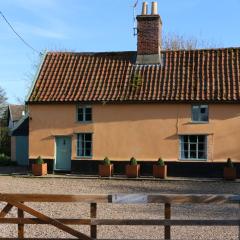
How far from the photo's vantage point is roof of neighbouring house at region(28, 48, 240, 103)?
24.7 m

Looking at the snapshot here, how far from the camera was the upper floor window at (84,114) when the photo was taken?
84.8 feet

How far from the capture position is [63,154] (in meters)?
26.3

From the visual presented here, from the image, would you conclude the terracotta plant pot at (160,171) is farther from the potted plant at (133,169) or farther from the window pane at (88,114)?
the window pane at (88,114)

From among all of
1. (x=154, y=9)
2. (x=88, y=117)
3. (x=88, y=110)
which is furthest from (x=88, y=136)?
(x=154, y=9)

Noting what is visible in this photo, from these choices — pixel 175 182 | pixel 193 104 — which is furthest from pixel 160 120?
pixel 175 182

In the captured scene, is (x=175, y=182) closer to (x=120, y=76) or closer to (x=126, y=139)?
(x=126, y=139)

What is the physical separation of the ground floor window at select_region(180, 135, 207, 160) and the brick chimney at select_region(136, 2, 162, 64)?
4.39 m

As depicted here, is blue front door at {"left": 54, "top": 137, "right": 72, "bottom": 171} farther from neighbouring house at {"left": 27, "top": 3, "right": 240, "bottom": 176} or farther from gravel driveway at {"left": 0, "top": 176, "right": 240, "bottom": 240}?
gravel driveway at {"left": 0, "top": 176, "right": 240, "bottom": 240}

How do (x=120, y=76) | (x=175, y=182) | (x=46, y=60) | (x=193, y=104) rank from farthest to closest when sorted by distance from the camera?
(x=46, y=60)
(x=120, y=76)
(x=193, y=104)
(x=175, y=182)

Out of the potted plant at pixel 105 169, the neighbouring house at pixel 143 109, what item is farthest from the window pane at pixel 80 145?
the potted plant at pixel 105 169

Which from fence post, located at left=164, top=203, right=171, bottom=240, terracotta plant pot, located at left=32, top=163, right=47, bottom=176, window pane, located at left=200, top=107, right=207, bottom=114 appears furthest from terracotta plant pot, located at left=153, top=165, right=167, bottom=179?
fence post, located at left=164, top=203, right=171, bottom=240

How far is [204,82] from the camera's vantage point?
2503 centimetres

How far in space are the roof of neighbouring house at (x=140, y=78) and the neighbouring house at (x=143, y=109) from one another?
0.05 meters

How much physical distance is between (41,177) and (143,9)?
9.74m
